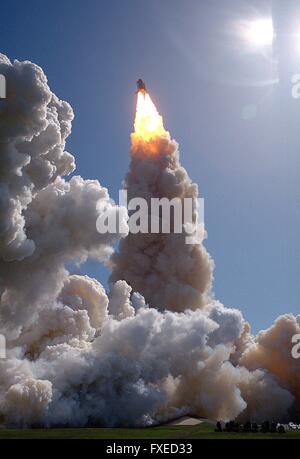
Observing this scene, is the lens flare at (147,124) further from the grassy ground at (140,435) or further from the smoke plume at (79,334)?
the grassy ground at (140,435)

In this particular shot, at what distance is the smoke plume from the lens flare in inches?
804

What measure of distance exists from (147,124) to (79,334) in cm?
3013

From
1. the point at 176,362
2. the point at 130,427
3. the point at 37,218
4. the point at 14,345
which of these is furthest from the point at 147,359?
the point at 37,218

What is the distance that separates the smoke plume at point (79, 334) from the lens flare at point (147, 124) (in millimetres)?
20420

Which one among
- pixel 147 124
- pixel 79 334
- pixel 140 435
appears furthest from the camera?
pixel 147 124

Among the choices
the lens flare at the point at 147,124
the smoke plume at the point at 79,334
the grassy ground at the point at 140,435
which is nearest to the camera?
the grassy ground at the point at 140,435

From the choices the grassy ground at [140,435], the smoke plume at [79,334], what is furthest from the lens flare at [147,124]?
the grassy ground at [140,435]

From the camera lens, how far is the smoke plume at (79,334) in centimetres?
4516

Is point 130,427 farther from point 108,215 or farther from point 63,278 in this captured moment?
point 108,215

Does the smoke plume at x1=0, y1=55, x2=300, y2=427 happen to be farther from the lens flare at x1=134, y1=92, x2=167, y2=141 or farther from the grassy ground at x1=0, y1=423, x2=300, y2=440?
the lens flare at x1=134, y1=92, x2=167, y2=141

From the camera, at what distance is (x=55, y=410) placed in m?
45.7

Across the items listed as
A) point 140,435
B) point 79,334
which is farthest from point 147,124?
point 140,435

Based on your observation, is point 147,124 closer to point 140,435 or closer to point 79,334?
point 79,334

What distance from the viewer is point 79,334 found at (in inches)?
2216
